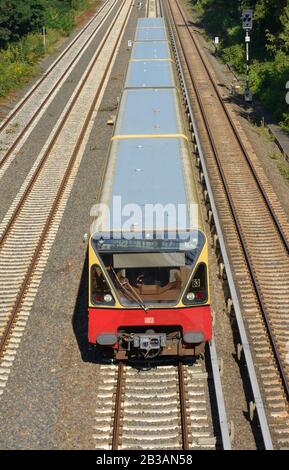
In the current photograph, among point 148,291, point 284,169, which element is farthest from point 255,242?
point 148,291

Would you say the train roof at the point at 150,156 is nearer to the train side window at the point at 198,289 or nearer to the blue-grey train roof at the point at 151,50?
the train side window at the point at 198,289

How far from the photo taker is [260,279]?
15.2m

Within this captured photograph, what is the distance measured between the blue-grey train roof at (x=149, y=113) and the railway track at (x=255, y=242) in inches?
122

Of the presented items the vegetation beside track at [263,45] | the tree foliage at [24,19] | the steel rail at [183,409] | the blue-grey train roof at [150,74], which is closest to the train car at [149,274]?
the steel rail at [183,409]

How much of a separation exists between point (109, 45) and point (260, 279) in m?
37.1

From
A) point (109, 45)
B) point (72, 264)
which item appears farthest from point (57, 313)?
point (109, 45)

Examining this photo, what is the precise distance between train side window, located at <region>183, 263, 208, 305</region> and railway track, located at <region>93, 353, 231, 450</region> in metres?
1.75

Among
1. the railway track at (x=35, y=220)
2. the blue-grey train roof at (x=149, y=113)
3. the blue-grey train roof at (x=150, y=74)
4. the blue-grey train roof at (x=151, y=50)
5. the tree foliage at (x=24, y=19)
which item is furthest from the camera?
the tree foliage at (x=24, y=19)

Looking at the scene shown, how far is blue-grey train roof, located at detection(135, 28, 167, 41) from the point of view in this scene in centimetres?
3797

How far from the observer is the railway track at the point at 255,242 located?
38.8 feet

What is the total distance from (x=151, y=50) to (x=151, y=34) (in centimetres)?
834

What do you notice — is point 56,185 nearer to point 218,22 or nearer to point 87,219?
point 87,219

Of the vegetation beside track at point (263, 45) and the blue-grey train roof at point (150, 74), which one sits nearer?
the blue-grey train roof at point (150, 74)

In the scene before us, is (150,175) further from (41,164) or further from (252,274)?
(41,164)
